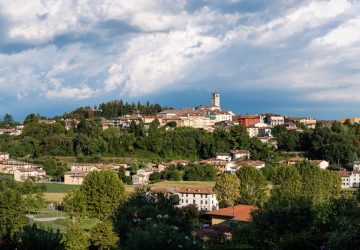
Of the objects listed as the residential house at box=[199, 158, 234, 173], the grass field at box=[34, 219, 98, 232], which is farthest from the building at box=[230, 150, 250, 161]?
the grass field at box=[34, 219, 98, 232]

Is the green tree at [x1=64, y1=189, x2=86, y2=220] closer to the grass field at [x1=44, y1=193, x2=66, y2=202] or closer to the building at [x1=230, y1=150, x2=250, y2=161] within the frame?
the grass field at [x1=44, y1=193, x2=66, y2=202]

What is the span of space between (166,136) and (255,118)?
28.4 metres

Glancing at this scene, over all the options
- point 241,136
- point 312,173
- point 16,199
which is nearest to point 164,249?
point 16,199

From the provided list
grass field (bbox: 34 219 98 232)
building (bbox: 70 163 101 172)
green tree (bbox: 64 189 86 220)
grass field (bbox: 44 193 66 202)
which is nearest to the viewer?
green tree (bbox: 64 189 86 220)

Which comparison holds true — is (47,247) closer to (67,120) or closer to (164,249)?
(164,249)

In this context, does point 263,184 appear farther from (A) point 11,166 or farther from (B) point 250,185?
(A) point 11,166

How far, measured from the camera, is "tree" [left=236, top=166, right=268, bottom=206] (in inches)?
1562

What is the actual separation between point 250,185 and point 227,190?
7.31 ft

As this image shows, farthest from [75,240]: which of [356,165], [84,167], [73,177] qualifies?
[356,165]

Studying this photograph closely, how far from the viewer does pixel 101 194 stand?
116 feet

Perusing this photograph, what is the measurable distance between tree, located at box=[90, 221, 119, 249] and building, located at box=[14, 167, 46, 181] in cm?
3787

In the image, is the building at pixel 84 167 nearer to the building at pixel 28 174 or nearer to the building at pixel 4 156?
the building at pixel 28 174

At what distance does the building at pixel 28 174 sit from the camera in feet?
202

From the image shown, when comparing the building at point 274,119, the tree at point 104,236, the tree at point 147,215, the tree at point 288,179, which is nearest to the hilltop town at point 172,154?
the tree at point 288,179
